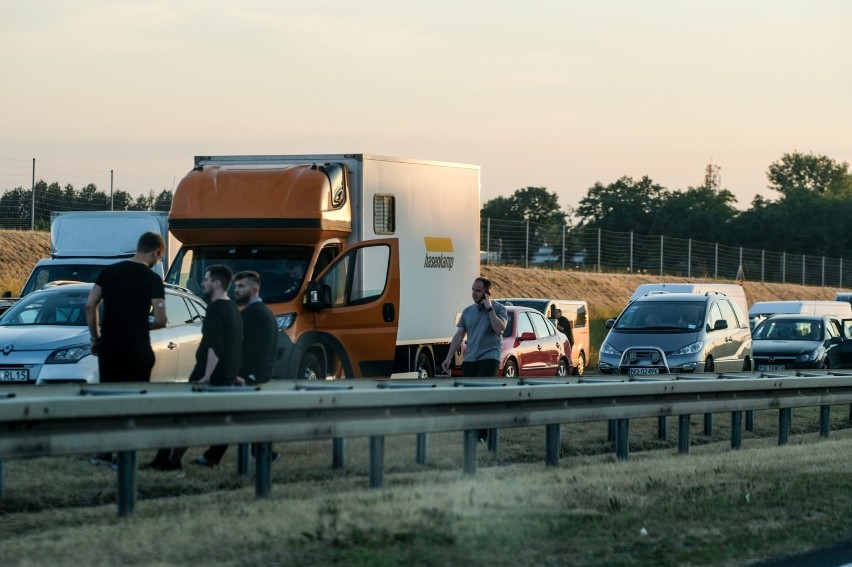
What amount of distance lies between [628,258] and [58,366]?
56.0 meters

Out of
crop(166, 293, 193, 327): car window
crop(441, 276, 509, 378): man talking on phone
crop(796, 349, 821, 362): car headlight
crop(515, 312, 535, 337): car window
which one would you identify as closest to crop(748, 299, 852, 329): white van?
crop(796, 349, 821, 362): car headlight

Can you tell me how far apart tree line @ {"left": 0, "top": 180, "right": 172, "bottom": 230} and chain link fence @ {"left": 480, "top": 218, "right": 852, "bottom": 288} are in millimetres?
14175

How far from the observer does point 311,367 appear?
18688 mm

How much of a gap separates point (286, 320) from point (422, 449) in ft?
18.5

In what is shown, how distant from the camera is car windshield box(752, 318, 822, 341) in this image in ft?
107

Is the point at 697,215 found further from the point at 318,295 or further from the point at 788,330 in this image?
the point at 318,295

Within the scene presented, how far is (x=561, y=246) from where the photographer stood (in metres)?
65.5

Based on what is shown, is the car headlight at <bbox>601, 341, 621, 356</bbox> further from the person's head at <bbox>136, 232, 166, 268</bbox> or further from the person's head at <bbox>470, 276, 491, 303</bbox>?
the person's head at <bbox>136, 232, 166, 268</bbox>

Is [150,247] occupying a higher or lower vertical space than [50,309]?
higher

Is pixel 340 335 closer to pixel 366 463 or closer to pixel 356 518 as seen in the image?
pixel 366 463

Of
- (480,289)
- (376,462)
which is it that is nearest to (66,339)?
(480,289)

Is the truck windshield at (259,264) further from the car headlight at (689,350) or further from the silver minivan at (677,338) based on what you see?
the car headlight at (689,350)

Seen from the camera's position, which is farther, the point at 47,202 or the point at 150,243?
the point at 47,202

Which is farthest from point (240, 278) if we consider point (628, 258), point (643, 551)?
point (628, 258)
